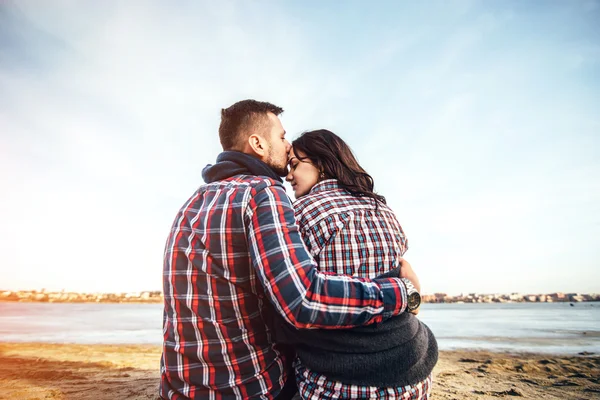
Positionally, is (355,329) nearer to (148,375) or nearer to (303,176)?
(303,176)

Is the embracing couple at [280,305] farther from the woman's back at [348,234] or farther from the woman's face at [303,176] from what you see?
the woman's face at [303,176]

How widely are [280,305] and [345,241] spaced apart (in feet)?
1.64

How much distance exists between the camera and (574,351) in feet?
28.3

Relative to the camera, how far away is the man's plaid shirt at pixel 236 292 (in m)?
1.29

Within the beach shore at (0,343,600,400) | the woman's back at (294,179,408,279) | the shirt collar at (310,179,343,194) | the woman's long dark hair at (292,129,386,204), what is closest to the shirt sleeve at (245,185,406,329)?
the woman's back at (294,179,408,279)

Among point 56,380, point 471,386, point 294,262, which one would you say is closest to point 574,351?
point 471,386

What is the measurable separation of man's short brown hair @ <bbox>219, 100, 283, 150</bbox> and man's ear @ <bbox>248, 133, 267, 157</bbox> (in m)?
0.04

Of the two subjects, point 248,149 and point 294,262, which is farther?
point 248,149

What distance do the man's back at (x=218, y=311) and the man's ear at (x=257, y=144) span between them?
0.62m

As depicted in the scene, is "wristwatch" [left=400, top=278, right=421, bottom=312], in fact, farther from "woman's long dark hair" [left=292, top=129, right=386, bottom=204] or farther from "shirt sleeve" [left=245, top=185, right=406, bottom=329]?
"woman's long dark hair" [left=292, top=129, right=386, bottom=204]

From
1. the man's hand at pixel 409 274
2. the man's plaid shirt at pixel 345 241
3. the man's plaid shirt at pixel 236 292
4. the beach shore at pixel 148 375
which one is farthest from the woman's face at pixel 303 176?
the beach shore at pixel 148 375

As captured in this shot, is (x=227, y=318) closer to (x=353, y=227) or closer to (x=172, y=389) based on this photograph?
(x=172, y=389)

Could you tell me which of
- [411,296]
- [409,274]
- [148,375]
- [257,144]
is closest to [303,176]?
[257,144]

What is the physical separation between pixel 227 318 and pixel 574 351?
11.0 metres
